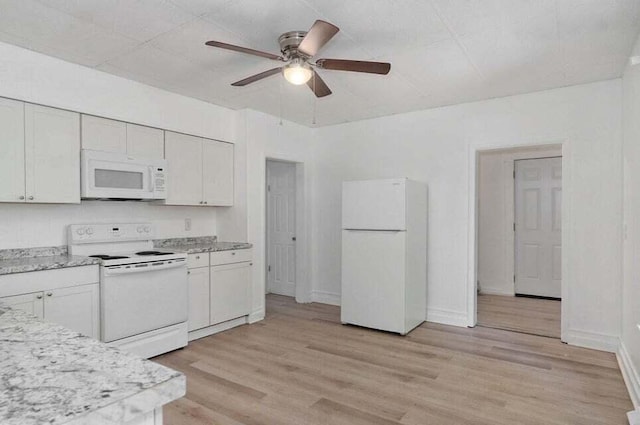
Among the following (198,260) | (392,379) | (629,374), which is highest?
(198,260)

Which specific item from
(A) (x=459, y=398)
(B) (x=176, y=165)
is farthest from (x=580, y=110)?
(B) (x=176, y=165)

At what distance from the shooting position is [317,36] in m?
2.14

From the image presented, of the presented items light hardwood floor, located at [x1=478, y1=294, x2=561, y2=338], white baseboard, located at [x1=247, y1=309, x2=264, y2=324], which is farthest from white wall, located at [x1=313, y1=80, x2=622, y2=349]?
white baseboard, located at [x1=247, y1=309, x2=264, y2=324]

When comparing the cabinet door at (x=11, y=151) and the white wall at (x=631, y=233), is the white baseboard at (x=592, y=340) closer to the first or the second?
the white wall at (x=631, y=233)

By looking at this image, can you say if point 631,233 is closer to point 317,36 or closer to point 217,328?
point 317,36

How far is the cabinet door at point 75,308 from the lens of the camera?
268 cm

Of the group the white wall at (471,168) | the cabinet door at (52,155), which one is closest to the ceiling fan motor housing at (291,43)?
the cabinet door at (52,155)

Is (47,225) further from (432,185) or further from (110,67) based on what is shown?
(432,185)

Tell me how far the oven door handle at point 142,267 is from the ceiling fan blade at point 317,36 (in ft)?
6.95

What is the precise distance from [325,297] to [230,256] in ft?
5.61

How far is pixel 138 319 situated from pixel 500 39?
3.45 meters

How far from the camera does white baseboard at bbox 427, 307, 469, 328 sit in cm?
416

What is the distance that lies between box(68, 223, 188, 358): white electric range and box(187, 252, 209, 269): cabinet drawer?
13cm

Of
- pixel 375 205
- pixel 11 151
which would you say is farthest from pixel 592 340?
pixel 11 151
